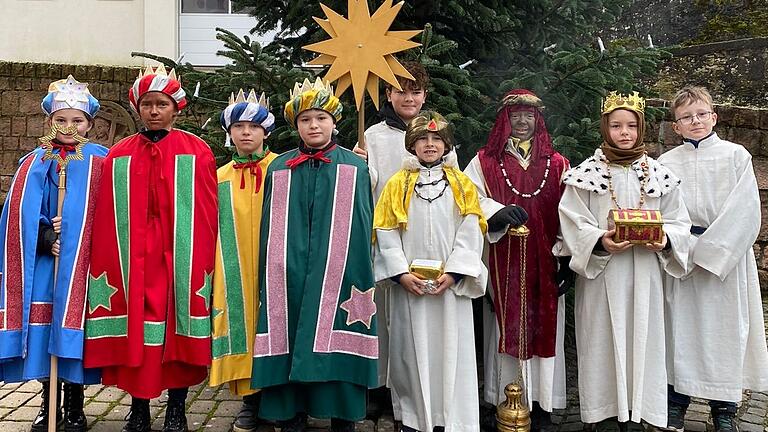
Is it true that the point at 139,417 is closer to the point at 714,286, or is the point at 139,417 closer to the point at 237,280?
the point at 237,280

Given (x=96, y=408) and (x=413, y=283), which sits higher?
(x=413, y=283)

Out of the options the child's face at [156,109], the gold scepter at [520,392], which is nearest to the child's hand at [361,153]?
the gold scepter at [520,392]

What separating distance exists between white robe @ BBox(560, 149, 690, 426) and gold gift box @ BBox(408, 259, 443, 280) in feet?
2.44

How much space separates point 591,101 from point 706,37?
312 inches

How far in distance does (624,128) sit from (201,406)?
3.15 m

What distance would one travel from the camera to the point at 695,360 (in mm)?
4188

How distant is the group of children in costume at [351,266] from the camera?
3.94 metres

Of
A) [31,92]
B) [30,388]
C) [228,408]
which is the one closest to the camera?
[228,408]

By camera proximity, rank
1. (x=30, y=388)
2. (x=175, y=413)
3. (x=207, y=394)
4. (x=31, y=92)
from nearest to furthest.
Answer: (x=175, y=413) < (x=207, y=394) < (x=30, y=388) < (x=31, y=92)

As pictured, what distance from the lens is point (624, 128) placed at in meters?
4.03

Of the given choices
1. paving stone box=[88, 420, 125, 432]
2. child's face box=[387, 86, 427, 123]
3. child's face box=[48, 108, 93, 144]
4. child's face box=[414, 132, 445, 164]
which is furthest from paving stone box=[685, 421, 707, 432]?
child's face box=[48, 108, 93, 144]

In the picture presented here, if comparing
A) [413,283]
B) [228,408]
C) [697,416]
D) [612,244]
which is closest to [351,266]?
[413,283]

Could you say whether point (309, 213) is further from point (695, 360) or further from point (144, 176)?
point (695, 360)

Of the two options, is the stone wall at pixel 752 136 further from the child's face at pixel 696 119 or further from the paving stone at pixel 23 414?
the paving stone at pixel 23 414
